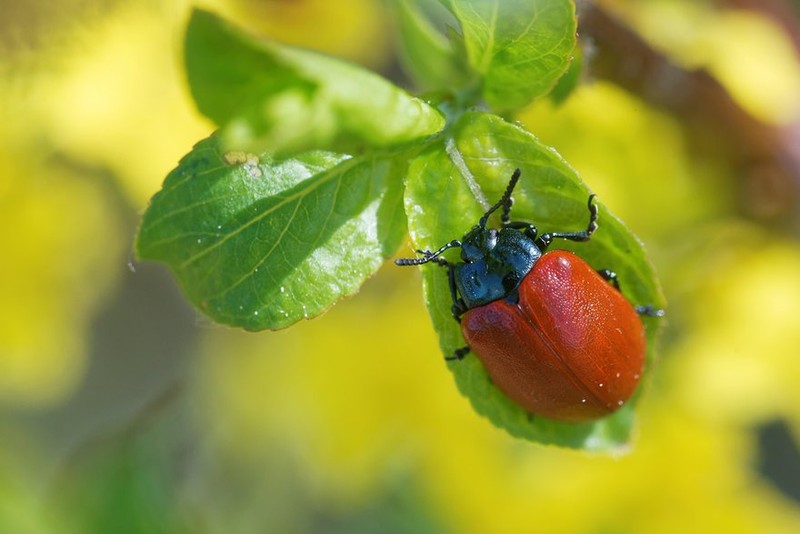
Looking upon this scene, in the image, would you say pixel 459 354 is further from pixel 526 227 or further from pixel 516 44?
pixel 516 44

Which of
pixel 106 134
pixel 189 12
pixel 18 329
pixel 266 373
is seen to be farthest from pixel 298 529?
pixel 189 12

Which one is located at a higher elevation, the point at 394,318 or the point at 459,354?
the point at 459,354

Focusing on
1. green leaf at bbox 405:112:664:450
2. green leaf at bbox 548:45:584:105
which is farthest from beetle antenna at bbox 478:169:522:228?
green leaf at bbox 548:45:584:105

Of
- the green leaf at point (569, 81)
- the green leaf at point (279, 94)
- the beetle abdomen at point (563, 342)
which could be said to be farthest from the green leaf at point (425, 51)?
the green leaf at point (279, 94)

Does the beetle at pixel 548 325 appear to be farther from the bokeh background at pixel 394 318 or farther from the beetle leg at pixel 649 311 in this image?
the bokeh background at pixel 394 318

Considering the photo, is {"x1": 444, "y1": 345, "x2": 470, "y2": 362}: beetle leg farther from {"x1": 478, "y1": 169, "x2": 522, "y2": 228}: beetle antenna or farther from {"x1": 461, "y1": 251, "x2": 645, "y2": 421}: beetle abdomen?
{"x1": 478, "y1": 169, "x2": 522, "y2": 228}: beetle antenna

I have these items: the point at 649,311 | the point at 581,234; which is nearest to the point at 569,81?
the point at 581,234

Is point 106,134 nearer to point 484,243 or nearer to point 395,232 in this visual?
point 484,243
